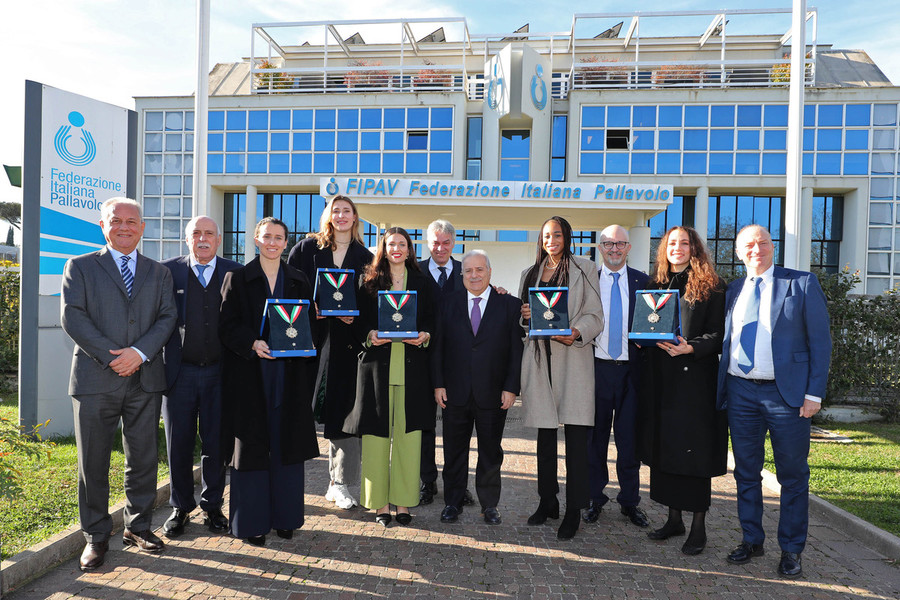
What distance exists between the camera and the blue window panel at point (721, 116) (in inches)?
998

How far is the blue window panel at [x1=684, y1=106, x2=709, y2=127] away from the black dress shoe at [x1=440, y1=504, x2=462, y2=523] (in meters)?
25.1

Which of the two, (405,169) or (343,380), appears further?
(405,169)

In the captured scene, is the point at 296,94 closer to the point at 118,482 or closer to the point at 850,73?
the point at 118,482

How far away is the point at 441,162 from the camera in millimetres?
Result: 26438

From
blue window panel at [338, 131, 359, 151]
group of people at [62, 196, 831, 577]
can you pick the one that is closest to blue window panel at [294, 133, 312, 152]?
blue window panel at [338, 131, 359, 151]

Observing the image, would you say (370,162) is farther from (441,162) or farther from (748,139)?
(748,139)

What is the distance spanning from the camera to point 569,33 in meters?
31.0

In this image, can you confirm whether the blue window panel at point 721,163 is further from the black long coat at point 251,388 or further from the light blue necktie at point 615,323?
the black long coat at point 251,388

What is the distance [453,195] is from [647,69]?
21757 mm

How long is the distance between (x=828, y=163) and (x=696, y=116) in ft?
20.5

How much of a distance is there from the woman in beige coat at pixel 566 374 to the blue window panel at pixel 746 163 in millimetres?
24388

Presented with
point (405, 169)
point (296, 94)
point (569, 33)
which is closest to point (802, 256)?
point (569, 33)

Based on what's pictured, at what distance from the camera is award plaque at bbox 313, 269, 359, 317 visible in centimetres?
443

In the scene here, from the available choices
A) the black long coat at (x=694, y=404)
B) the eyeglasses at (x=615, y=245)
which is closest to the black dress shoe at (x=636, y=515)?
the black long coat at (x=694, y=404)
